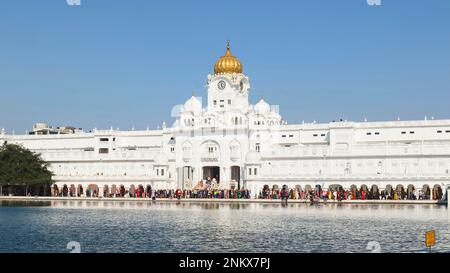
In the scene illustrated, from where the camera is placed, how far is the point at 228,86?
92.3 meters

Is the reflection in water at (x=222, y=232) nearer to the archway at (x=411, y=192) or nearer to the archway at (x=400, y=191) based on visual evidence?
the archway at (x=411, y=192)

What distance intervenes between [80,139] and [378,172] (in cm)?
4599

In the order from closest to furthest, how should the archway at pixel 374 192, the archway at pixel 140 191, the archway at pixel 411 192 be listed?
the archway at pixel 411 192, the archway at pixel 374 192, the archway at pixel 140 191

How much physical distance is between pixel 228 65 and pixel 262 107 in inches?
286

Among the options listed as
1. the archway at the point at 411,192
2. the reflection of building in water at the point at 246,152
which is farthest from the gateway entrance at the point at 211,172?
the archway at the point at 411,192

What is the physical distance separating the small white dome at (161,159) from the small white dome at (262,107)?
1384cm

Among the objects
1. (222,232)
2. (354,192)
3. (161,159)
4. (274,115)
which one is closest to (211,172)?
(161,159)

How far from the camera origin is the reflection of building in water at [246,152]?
79.6 meters

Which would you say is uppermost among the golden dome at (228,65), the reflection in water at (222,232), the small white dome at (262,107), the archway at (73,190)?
the golden dome at (228,65)

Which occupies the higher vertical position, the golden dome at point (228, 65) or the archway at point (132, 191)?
the golden dome at point (228, 65)

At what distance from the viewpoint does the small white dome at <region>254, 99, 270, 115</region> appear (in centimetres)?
9569

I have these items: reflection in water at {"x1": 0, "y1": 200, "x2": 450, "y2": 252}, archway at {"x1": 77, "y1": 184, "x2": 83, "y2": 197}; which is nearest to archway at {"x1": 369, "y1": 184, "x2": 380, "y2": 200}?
reflection in water at {"x1": 0, "y1": 200, "x2": 450, "y2": 252}

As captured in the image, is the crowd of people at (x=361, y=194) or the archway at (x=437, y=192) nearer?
the crowd of people at (x=361, y=194)
